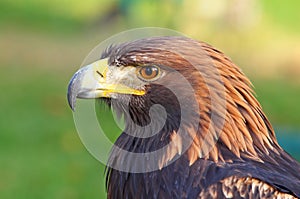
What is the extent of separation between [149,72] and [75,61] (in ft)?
44.8

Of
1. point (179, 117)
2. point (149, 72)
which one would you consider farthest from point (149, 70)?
point (179, 117)

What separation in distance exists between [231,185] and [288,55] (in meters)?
16.2

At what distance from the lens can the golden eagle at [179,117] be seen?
5.67 meters

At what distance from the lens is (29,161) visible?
39.9 ft

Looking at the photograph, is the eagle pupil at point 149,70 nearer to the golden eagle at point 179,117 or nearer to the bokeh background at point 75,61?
the golden eagle at point 179,117

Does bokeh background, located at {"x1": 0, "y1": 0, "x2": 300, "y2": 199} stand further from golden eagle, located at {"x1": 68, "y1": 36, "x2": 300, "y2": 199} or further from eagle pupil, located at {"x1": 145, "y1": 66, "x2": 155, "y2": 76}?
eagle pupil, located at {"x1": 145, "y1": 66, "x2": 155, "y2": 76}

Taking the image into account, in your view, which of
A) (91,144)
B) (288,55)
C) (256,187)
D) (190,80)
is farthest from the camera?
(288,55)

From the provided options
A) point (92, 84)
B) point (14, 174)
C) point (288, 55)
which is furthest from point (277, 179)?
point (288, 55)

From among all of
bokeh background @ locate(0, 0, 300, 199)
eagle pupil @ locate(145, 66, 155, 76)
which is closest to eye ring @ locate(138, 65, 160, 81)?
eagle pupil @ locate(145, 66, 155, 76)

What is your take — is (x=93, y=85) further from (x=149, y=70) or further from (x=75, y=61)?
(x=75, y=61)

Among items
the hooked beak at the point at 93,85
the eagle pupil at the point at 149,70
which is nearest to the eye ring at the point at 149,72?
the eagle pupil at the point at 149,70

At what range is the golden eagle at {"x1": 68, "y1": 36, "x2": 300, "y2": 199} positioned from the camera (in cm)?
567

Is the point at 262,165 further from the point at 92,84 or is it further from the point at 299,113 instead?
the point at 299,113

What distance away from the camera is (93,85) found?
582cm
